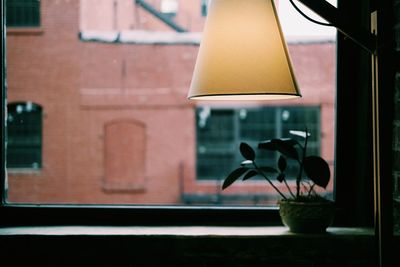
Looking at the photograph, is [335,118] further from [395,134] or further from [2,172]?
[2,172]

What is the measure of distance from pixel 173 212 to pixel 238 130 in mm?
2495

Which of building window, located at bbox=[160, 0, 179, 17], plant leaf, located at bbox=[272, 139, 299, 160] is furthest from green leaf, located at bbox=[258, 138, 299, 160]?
building window, located at bbox=[160, 0, 179, 17]

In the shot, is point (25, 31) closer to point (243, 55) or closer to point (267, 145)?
point (267, 145)

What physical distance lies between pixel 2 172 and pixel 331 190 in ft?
4.02

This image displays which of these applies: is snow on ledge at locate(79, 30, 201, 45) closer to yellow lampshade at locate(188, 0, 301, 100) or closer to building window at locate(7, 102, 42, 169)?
building window at locate(7, 102, 42, 169)

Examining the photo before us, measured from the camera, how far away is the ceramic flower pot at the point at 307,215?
1621 millimetres

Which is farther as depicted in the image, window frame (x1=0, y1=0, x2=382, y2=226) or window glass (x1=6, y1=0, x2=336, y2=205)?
window glass (x1=6, y1=0, x2=336, y2=205)

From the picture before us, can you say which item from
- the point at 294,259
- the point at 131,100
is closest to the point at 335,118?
the point at 294,259

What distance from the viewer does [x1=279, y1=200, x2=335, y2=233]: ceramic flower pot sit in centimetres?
162

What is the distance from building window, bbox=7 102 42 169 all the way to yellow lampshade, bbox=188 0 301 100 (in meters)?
1.17

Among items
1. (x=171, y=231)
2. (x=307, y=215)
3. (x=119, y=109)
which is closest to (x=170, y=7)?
(x=171, y=231)

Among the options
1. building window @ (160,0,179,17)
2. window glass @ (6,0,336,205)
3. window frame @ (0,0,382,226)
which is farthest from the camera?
building window @ (160,0,179,17)

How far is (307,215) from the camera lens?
163 centimetres

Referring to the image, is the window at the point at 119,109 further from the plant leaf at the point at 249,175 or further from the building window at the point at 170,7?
the plant leaf at the point at 249,175
